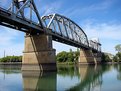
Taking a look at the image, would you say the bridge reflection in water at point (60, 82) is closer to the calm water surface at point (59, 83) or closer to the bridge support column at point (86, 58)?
the calm water surface at point (59, 83)

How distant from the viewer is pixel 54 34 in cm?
6438

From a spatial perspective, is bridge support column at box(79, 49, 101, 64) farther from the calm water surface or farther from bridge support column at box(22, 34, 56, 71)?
the calm water surface

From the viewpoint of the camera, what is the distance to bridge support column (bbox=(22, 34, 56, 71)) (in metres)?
53.3

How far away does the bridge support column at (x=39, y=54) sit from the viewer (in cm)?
5334

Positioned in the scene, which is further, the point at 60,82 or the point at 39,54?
the point at 39,54

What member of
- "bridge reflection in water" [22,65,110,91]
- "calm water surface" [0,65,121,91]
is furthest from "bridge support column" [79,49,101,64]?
"bridge reflection in water" [22,65,110,91]

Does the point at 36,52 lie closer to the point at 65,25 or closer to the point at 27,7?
the point at 27,7

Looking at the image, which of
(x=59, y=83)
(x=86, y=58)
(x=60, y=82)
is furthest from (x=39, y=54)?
(x=86, y=58)

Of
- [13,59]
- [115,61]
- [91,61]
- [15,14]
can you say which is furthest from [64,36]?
[13,59]

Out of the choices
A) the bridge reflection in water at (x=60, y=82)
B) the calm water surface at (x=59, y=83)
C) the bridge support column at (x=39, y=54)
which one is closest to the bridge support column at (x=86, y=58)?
the bridge support column at (x=39, y=54)

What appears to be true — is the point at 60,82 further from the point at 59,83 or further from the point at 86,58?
the point at 86,58

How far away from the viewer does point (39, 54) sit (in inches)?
2151

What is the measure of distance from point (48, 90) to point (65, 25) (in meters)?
56.6

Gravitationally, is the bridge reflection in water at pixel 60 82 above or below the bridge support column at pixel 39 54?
below
